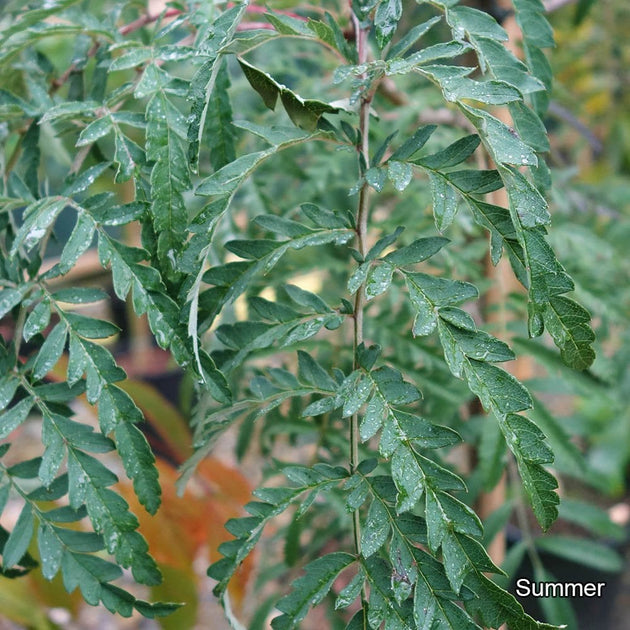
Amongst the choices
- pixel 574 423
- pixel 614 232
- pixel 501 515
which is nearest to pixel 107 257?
pixel 501 515

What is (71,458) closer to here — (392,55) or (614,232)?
(392,55)

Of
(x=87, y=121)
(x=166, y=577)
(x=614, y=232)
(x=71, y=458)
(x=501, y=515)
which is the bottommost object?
(x=166, y=577)

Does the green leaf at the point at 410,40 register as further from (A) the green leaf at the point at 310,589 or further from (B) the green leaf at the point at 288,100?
(A) the green leaf at the point at 310,589

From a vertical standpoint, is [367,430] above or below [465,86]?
below

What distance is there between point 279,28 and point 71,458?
0.27 m

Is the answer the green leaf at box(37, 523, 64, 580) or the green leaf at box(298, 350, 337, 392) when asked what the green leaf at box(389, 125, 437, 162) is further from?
the green leaf at box(37, 523, 64, 580)

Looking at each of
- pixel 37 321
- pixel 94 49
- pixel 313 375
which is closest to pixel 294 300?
pixel 313 375

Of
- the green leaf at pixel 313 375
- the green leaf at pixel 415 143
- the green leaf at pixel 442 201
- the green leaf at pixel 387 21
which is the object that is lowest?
the green leaf at pixel 313 375

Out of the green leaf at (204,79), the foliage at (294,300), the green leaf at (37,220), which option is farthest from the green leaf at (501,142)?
the green leaf at (37,220)

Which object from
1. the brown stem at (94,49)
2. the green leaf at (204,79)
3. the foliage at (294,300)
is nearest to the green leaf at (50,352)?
the foliage at (294,300)

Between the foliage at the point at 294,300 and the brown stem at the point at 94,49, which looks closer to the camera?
the foliage at the point at 294,300

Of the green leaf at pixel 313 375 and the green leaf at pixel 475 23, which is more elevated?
the green leaf at pixel 475 23

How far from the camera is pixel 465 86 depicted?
13.6 inches

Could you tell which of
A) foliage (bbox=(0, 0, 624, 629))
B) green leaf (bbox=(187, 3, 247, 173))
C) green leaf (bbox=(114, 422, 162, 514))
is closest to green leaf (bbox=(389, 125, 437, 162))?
foliage (bbox=(0, 0, 624, 629))
